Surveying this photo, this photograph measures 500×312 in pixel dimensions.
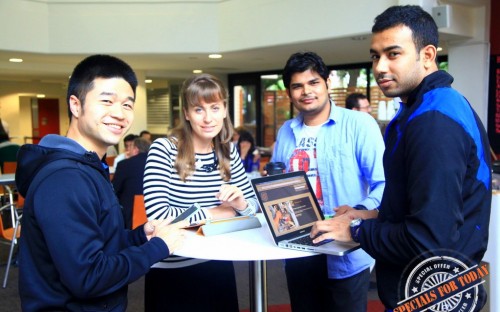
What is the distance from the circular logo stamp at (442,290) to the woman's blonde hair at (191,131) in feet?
3.34

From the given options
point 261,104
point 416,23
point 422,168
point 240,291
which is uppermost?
point 261,104

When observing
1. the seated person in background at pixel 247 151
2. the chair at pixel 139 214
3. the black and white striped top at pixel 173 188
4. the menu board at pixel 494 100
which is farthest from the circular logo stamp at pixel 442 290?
the menu board at pixel 494 100

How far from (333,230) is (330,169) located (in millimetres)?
659

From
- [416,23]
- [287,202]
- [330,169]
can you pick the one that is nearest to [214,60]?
[330,169]

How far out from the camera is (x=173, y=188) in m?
1.99

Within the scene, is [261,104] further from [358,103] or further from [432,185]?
[432,185]

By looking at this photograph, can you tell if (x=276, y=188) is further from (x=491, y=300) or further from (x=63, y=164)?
(x=491, y=300)

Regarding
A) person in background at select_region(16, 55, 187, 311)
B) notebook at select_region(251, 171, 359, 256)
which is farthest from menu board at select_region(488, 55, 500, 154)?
person in background at select_region(16, 55, 187, 311)

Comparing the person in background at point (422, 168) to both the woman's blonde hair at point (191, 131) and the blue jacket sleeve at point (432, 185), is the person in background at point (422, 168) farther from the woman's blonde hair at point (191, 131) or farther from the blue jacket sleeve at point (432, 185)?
the woman's blonde hair at point (191, 131)

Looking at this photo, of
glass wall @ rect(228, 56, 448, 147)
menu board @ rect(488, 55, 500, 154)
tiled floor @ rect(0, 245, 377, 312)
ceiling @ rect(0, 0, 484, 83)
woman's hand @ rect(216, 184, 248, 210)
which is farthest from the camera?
glass wall @ rect(228, 56, 448, 147)

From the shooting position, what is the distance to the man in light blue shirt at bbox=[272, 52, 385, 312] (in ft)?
6.82

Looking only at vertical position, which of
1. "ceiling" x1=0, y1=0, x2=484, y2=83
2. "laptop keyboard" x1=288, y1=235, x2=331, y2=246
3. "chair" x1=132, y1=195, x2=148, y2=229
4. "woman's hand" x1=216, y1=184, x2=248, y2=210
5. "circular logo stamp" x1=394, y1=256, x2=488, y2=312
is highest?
"ceiling" x1=0, y1=0, x2=484, y2=83

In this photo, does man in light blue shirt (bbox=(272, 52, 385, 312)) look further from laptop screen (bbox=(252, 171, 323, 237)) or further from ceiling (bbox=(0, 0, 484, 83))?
ceiling (bbox=(0, 0, 484, 83))

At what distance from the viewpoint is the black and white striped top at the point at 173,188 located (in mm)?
1931
